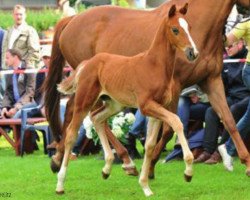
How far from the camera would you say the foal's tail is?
36.6ft

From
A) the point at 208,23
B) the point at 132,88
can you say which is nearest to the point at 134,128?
the point at 208,23

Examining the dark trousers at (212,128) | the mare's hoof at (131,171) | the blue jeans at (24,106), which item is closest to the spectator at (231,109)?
the dark trousers at (212,128)

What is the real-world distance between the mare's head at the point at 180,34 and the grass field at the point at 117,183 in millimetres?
1459

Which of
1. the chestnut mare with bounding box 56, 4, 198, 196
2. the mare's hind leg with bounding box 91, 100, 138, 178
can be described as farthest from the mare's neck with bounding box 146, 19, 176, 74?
the mare's hind leg with bounding box 91, 100, 138, 178

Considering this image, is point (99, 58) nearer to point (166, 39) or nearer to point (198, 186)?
point (166, 39)

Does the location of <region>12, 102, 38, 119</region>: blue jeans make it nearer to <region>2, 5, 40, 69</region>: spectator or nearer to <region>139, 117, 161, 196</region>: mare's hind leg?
<region>2, 5, 40, 69</region>: spectator

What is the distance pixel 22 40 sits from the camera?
53.3ft

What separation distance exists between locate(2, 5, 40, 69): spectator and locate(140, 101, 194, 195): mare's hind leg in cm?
767

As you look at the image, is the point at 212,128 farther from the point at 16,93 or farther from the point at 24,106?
the point at 16,93

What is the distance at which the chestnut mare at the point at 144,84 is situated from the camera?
8.24 meters

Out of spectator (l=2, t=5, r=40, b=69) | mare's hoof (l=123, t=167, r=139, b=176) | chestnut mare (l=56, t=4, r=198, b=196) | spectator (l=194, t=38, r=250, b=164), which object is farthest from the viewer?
spectator (l=2, t=5, r=40, b=69)

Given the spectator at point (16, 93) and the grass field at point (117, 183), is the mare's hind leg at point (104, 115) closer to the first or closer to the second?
the grass field at point (117, 183)

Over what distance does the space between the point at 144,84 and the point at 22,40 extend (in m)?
8.11

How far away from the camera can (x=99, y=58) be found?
9078 mm
